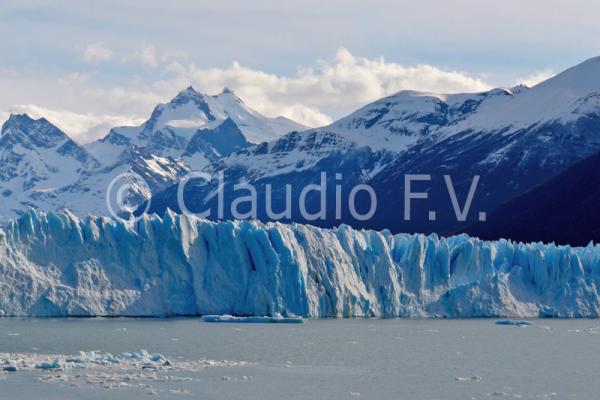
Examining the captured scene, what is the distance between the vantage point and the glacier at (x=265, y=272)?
50.0m

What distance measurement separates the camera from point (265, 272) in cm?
5194

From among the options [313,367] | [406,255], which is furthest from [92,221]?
[313,367]

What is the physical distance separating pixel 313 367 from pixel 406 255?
68.5ft

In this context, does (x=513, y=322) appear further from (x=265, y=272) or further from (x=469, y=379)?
(x=469, y=379)

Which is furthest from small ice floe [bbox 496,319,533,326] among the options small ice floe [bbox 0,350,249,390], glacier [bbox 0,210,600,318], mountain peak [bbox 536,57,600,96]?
mountain peak [bbox 536,57,600,96]

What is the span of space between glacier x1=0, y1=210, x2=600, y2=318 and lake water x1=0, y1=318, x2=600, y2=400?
49.2 inches

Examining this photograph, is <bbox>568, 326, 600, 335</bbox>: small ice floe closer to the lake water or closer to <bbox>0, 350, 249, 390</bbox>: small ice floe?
the lake water

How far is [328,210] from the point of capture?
196875mm

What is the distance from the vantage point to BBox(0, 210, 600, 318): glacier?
4997 cm

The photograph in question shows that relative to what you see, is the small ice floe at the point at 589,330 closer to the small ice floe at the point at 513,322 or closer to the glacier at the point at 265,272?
the small ice floe at the point at 513,322

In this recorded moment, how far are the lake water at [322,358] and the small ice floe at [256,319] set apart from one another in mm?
312

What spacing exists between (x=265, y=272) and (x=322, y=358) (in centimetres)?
1392

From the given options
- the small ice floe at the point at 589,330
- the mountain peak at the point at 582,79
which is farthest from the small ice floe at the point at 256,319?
the mountain peak at the point at 582,79

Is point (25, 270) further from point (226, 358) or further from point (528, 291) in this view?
point (528, 291)
